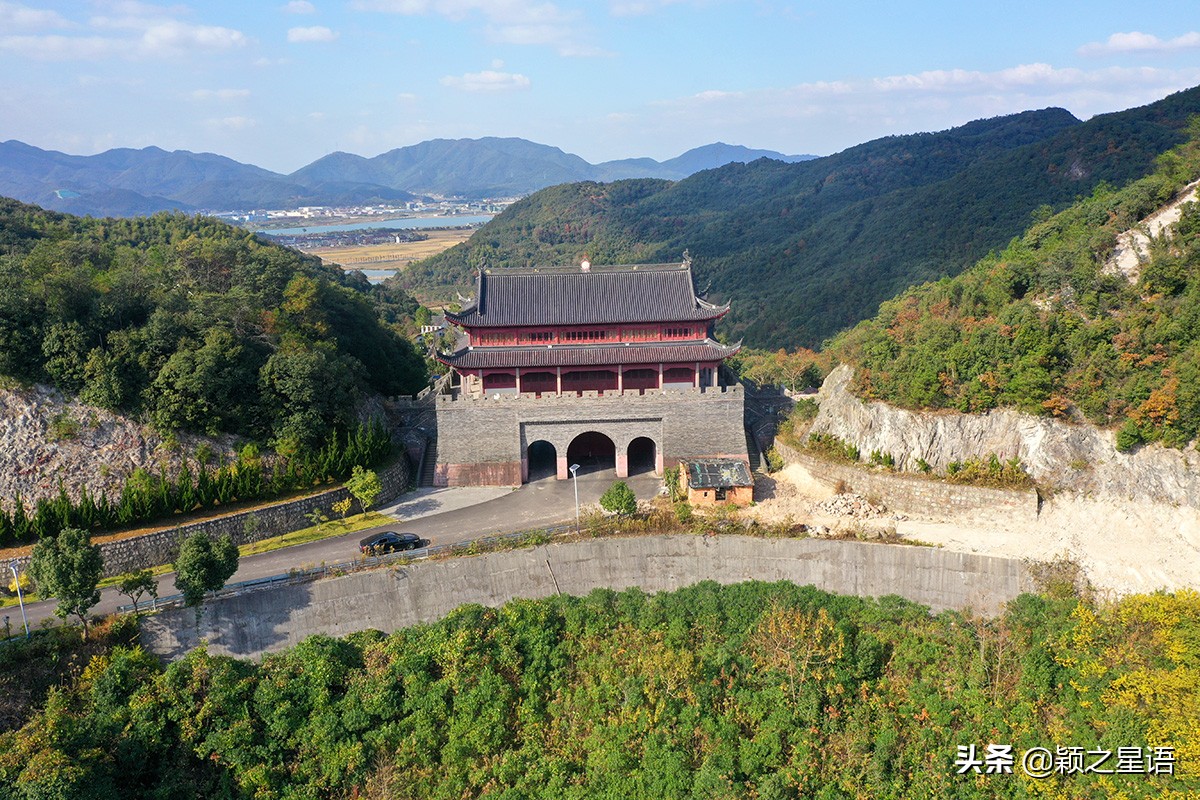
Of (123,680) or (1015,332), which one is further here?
(1015,332)

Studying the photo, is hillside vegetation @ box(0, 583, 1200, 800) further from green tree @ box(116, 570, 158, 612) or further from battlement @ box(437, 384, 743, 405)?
battlement @ box(437, 384, 743, 405)

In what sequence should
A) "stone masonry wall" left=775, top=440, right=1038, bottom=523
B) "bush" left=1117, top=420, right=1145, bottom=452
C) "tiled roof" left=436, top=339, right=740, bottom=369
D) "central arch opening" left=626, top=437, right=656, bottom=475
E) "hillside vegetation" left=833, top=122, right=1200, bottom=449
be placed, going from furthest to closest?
"central arch opening" left=626, top=437, right=656, bottom=475
"tiled roof" left=436, top=339, right=740, bottom=369
"stone masonry wall" left=775, top=440, right=1038, bottom=523
"hillside vegetation" left=833, top=122, right=1200, bottom=449
"bush" left=1117, top=420, right=1145, bottom=452

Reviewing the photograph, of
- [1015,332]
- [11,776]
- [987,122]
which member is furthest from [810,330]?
[987,122]

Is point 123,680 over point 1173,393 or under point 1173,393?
under

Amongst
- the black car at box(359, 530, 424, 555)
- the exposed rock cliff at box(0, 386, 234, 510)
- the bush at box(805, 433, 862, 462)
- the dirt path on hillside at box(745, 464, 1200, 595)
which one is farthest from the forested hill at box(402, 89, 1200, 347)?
the exposed rock cliff at box(0, 386, 234, 510)

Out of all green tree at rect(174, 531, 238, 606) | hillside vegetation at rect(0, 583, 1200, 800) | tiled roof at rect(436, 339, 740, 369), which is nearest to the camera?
hillside vegetation at rect(0, 583, 1200, 800)

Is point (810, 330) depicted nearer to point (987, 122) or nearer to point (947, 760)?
point (947, 760)

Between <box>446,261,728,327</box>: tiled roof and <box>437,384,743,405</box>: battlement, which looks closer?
<box>437,384,743,405</box>: battlement
